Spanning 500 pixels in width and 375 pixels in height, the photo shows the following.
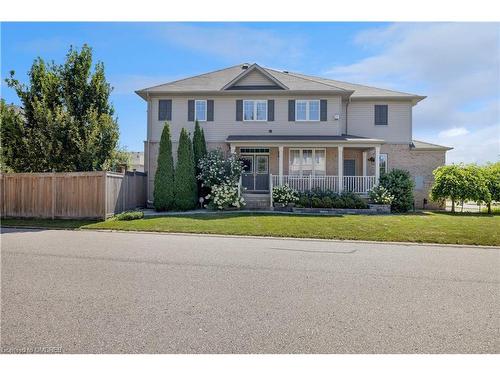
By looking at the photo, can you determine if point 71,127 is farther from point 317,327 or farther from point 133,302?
point 317,327

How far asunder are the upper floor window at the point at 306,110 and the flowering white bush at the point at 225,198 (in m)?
6.35

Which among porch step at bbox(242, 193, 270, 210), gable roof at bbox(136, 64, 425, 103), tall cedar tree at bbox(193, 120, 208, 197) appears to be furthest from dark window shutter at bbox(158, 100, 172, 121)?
porch step at bbox(242, 193, 270, 210)

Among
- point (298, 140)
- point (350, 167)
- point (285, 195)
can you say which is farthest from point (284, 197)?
point (350, 167)

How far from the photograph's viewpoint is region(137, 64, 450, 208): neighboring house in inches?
824

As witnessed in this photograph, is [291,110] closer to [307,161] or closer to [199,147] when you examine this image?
[307,161]

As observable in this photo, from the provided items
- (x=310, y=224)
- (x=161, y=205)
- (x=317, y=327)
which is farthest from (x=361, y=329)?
(x=161, y=205)

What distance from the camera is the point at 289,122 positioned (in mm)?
21062

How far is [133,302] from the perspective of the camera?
194 inches

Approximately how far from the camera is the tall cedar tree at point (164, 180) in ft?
59.1

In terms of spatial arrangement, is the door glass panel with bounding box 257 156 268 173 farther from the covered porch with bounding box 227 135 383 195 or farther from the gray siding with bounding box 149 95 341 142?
the gray siding with bounding box 149 95 341 142

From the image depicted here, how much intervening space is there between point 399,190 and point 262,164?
24.9 feet

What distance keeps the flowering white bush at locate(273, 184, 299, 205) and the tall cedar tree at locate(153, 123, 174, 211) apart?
5089 mm

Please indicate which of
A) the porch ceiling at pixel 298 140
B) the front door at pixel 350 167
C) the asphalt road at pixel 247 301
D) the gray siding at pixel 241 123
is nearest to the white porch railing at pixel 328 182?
the porch ceiling at pixel 298 140

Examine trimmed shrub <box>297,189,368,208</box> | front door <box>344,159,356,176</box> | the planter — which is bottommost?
the planter
